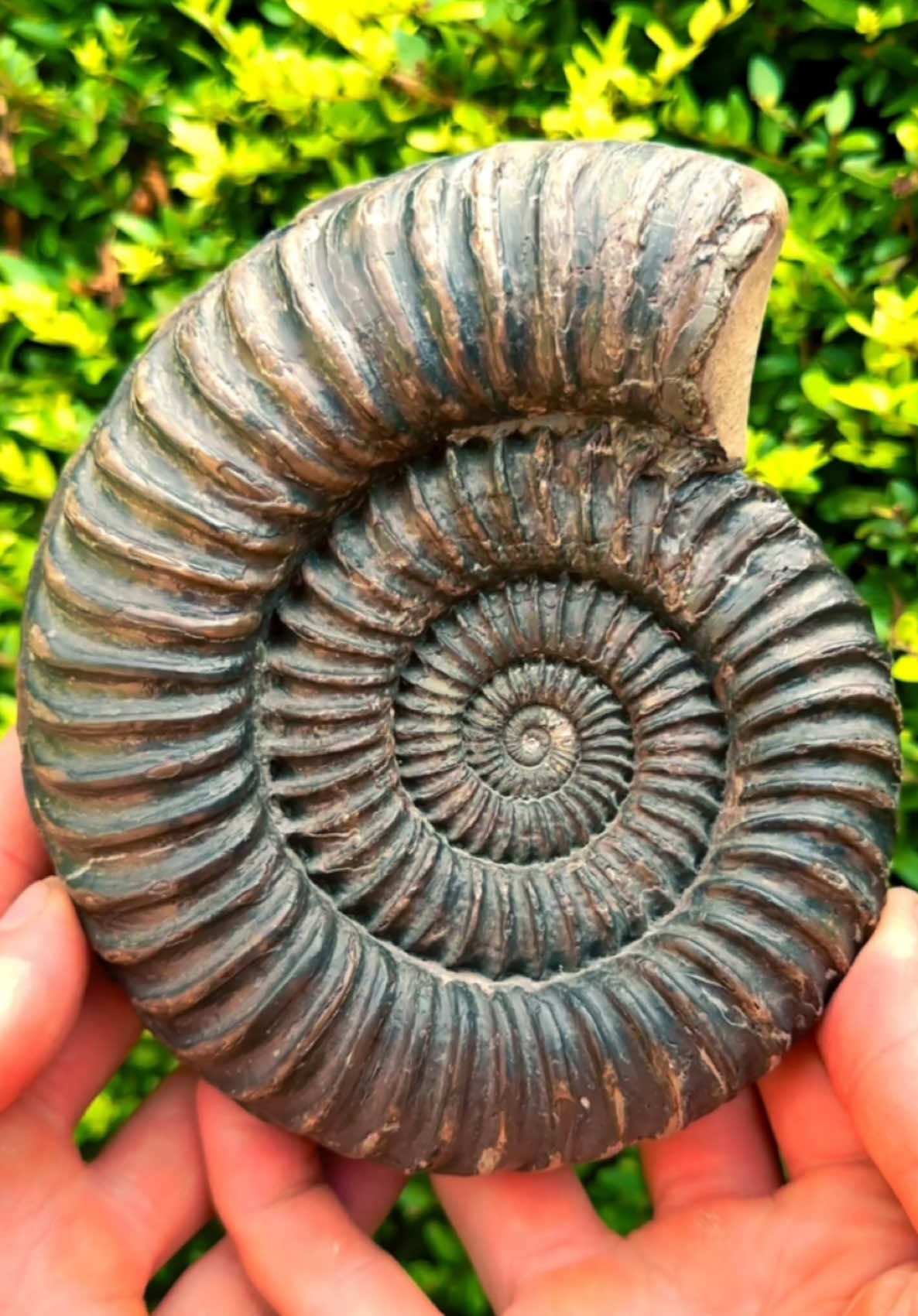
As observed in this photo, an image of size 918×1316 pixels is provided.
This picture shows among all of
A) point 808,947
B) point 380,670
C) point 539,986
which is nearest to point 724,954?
point 808,947

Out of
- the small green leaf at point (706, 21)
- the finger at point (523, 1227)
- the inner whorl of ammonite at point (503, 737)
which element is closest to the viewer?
the inner whorl of ammonite at point (503, 737)

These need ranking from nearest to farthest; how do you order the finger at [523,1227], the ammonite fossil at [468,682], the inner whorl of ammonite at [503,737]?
the ammonite fossil at [468,682] → the inner whorl of ammonite at [503,737] → the finger at [523,1227]

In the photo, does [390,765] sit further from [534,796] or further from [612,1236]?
[612,1236]

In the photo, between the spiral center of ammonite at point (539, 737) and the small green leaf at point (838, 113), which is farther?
the small green leaf at point (838, 113)

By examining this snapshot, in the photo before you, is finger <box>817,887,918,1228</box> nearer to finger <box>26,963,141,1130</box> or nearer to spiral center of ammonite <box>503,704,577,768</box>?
spiral center of ammonite <box>503,704,577,768</box>

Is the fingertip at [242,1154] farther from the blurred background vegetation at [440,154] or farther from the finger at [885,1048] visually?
the finger at [885,1048]

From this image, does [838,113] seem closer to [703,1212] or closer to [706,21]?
[706,21]

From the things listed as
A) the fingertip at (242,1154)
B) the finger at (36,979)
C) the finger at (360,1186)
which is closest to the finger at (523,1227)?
the finger at (360,1186)
